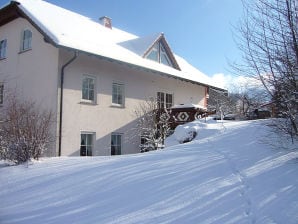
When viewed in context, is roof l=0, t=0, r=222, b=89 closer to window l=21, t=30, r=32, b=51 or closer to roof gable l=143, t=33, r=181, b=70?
roof gable l=143, t=33, r=181, b=70

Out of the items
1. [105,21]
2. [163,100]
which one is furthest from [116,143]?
[105,21]

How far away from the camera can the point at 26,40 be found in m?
16.4

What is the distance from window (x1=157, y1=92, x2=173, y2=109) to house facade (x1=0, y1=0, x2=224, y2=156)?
0.08 m

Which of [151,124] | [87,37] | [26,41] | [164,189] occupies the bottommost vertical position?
[164,189]

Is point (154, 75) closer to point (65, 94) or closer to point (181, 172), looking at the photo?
point (65, 94)

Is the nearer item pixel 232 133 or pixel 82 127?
Answer: pixel 232 133

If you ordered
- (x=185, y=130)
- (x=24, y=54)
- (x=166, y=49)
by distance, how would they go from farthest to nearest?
(x=166, y=49) < (x=24, y=54) < (x=185, y=130)

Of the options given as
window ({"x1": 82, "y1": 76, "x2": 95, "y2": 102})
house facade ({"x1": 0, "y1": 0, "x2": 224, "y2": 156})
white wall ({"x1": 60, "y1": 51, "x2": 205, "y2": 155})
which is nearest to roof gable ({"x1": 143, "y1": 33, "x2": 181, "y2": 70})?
house facade ({"x1": 0, "y1": 0, "x2": 224, "y2": 156})

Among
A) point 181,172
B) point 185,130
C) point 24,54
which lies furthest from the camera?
point 24,54

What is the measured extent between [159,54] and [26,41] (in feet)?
23.6

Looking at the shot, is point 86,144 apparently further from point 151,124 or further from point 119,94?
point 151,124

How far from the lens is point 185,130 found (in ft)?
46.0

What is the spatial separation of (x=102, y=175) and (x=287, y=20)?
4620 mm

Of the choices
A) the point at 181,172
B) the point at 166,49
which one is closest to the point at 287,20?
the point at 181,172
